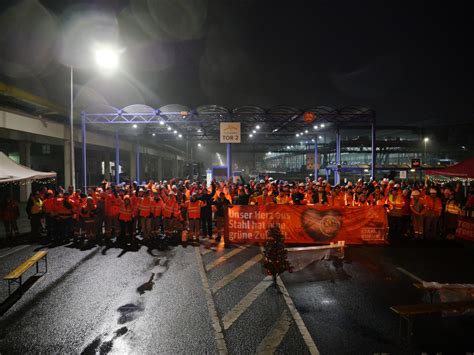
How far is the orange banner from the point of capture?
10188 mm

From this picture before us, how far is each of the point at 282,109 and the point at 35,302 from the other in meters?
Answer: 18.6

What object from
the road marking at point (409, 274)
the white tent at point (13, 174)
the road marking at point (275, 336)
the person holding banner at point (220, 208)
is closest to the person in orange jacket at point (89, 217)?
the white tent at point (13, 174)

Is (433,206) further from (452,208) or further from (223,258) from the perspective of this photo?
(223,258)

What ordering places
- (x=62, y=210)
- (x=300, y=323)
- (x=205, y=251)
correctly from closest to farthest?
1. (x=300, y=323)
2. (x=205, y=251)
3. (x=62, y=210)

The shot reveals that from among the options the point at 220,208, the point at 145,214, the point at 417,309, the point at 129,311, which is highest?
the point at 220,208

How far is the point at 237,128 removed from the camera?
20.3 metres

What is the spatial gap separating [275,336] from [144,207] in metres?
7.98

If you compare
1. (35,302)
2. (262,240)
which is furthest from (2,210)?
(262,240)

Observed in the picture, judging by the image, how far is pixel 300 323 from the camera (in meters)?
5.17

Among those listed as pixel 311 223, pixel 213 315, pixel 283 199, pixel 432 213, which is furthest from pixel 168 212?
pixel 432 213

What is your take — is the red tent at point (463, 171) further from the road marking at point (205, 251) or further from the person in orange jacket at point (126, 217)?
the person in orange jacket at point (126, 217)

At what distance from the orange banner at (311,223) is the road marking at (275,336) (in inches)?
196

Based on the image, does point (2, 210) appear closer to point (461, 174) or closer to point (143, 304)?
point (143, 304)

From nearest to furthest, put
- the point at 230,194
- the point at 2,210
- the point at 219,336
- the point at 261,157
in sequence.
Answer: the point at 219,336 → the point at 2,210 → the point at 230,194 → the point at 261,157
